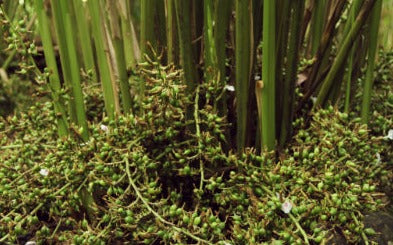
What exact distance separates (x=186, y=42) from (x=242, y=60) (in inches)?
4.5

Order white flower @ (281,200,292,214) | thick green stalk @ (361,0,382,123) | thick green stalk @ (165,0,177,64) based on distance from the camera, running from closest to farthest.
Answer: white flower @ (281,200,292,214) → thick green stalk @ (165,0,177,64) → thick green stalk @ (361,0,382,123)

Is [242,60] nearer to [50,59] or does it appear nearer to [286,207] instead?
[286,207]

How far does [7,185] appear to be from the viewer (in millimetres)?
1081

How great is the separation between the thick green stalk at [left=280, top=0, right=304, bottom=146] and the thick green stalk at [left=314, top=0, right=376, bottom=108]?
0.25 ft

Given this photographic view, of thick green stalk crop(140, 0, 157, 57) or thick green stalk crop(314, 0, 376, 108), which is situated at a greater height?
thick green stalk crop(140, 0, 157, 57)

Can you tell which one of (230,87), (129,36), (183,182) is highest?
(129,36)

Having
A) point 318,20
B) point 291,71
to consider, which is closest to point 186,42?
point 291,71

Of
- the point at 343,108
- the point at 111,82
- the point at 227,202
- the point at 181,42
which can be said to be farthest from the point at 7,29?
the point at 343,108

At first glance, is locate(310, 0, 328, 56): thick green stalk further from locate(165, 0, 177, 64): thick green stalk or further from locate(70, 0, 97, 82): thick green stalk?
Answer: locate(70, 0, 97, 82): thick green stalk

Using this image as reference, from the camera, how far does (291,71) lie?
1.20 meters

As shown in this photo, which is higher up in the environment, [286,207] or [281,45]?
[281,45]

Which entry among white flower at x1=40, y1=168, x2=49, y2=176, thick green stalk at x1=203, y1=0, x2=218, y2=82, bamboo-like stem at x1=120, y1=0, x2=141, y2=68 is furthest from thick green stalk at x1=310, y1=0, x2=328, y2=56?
white flower at x1=40, y1=168, x2=49, y2=176

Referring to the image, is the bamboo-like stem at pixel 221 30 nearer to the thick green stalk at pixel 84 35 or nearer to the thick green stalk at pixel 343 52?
the thick green stalk at pixel 343 52

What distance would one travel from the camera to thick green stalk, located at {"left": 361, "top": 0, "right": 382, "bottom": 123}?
1222 mm
